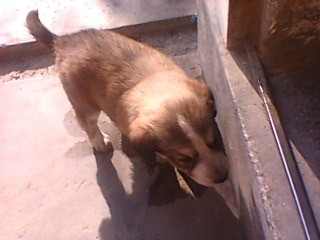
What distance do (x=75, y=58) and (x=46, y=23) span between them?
87cm

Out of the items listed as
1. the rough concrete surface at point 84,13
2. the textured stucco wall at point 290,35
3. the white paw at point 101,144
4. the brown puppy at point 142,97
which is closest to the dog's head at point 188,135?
the brown puppy at point 142,97

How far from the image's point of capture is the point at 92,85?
2.33 m

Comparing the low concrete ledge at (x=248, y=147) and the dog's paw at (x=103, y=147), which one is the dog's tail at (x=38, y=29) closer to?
the dog's paw at (x=103, y=147)

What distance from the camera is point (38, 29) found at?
7.93 feet

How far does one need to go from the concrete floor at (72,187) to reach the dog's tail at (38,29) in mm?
502

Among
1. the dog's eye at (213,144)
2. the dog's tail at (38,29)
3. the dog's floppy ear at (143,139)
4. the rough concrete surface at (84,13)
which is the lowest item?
the dog's eye at (213,144)

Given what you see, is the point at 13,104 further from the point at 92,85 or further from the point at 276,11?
the point at 276,11

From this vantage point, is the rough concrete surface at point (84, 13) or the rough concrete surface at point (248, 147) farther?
the rough concrete surface at point (84, 13)

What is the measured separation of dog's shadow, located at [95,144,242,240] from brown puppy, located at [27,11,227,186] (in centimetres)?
28

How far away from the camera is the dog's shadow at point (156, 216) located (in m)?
2.42

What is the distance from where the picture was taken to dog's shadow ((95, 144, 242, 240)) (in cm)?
242

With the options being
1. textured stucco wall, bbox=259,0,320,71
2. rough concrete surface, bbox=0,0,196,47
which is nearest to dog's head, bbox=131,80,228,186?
textured stucco wall, bbox=259,0,320,71

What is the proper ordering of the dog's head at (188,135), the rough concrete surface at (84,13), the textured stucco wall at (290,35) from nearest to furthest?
the textured stucco wall at (290,35) → the dog's head at (188,135) → the rough concrete surface at (84,13)

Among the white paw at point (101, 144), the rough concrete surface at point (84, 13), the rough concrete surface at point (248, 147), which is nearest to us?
the rough concrete surface at point (248, 147)
